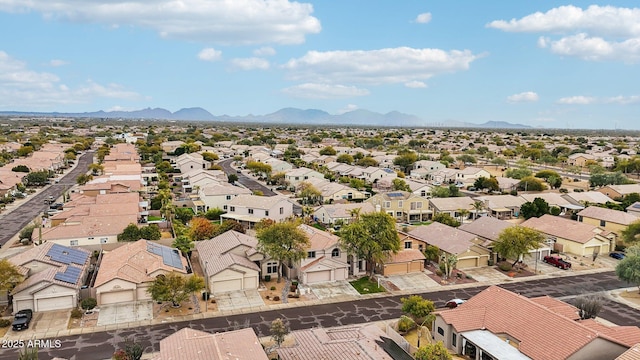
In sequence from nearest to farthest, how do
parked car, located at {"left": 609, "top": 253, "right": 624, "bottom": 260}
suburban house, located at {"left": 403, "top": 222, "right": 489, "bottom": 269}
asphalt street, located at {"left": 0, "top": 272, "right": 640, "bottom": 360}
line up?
1. asphalt street, located at {"left": 0, "top": 272, "right": 640, "bottom": 360}
2. suburban house, located at {"left": 403, "top": 222, "right": 489, "bottom": 269}
3. parked car, located at {"left": 609, "top": 253, "right": 624, "bottom": 260}

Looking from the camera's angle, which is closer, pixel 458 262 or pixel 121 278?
pixel 121 278

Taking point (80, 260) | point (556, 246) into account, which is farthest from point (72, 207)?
point (556, 246)

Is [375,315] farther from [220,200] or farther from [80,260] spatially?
[220,200]

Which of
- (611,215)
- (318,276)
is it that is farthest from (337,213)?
(611,215)

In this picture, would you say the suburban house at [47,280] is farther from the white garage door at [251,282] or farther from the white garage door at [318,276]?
the white garage door at [318,276]

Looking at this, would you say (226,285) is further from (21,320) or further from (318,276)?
(21,320)

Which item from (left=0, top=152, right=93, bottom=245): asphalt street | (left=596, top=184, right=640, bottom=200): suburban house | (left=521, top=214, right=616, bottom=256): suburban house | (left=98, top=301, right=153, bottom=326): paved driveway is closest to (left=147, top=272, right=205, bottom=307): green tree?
(left=98, top=301, right=153, bottom=326): paved driveway

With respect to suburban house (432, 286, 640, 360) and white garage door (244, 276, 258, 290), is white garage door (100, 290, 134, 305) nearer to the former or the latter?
white garage door (244, 276, 258, 290)
